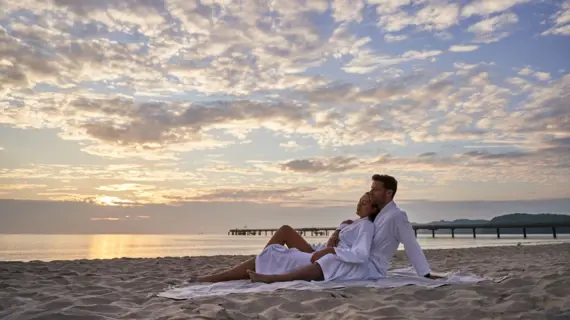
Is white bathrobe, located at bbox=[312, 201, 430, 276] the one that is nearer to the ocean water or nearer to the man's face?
the man's face

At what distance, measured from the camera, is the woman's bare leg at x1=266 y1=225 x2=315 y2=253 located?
234 inches

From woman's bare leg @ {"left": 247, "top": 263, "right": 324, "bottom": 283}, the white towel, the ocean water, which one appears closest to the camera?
the white towel

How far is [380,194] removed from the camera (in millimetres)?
5637

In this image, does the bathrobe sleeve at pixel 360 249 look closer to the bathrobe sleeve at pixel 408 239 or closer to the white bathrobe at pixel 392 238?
the white bathrobe at pixel 392 238

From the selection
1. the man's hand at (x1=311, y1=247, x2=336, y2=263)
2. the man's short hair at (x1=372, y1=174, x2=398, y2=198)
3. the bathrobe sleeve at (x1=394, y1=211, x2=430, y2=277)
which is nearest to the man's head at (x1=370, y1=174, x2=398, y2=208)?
the man's short hair at (x1=372, y1=174, x2=398, y2=198)

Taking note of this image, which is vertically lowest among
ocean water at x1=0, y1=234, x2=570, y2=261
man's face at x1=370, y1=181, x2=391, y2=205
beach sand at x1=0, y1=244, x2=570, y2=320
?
ocean water at x1=0, y1=234, x2=570, y2=261

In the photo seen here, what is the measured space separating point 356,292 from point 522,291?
158cm

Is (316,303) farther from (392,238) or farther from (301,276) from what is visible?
(392,238)

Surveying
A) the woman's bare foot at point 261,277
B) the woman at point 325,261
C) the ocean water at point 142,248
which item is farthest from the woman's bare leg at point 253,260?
the ocean water at point 142,248

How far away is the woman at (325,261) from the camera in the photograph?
5.34 metres

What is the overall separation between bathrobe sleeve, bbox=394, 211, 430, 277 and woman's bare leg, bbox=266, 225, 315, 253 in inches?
45.2

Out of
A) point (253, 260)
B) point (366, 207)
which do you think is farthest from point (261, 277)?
point (366, 207)

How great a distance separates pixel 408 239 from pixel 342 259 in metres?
0.82

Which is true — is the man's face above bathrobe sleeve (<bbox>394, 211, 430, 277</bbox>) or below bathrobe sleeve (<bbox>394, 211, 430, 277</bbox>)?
above
